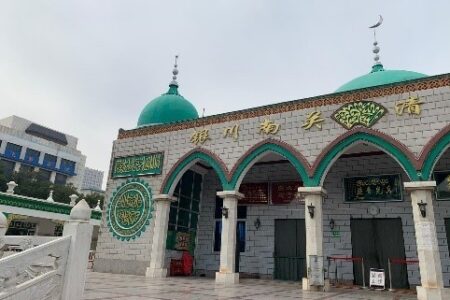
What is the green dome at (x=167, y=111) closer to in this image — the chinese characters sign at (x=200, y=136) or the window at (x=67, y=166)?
the chinese characters sign at (x=200, y=136)

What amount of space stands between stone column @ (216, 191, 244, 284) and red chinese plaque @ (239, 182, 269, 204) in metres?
Answer: 2.44

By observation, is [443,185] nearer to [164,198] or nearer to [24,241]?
[164,198]

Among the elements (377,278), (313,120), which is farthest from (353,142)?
(377,278)

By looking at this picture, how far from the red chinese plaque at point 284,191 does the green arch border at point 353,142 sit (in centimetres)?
307

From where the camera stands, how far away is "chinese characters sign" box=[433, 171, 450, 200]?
10.9 meters

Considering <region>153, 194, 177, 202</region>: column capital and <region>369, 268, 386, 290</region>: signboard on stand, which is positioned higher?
<region>153, 194, 177, 202</region>: column capital

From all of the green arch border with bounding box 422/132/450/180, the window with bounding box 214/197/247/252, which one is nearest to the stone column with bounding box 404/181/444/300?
the green arch border with bounding box 422/132/450/180

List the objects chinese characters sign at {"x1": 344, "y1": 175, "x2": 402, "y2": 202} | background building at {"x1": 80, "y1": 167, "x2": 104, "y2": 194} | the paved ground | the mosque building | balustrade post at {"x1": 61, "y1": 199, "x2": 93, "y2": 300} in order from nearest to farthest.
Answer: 1. balustrade post at {"x1": 61, "y1": 199, "x2": 93, "y2": 300}
2. the paved ground
3. the mosque building
4. chinese characters sign at {"x1": 344, "y1": 175, "x2": 402, "y2": 202}
5. background building at {"x1": 80, "y1": 167, "x2": 104, "y2": 194}

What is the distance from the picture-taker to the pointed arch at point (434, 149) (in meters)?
8.72

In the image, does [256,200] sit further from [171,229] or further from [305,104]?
[305,104]

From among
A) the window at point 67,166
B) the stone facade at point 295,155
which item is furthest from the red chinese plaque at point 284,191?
the window at point 67,166

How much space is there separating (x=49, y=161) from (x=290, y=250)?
48.1 m

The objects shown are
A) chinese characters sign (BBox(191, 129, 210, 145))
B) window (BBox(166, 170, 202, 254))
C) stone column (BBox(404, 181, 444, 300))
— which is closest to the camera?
stone column (BBox(404, 181, 444, 300))

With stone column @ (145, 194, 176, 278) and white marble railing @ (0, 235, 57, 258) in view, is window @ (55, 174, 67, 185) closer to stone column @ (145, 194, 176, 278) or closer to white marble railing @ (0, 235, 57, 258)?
stone column @ (145, 194, 176, 278)
